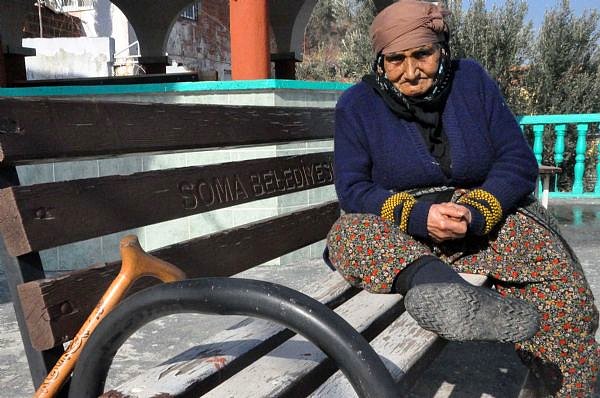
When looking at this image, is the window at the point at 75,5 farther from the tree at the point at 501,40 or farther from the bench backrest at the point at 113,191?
the bench backrest at the point at 113,191

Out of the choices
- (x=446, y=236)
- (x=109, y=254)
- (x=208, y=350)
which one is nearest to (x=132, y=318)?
(x=208, y=350)

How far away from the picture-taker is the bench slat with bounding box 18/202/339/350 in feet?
3.98

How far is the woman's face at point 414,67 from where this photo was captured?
177cm

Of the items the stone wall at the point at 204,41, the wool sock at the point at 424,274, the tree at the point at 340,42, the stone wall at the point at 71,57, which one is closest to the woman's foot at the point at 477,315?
the wool sock at the point at 424,274

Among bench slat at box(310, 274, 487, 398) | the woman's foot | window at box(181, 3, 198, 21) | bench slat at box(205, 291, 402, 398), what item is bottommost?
bench slat at box(310, 274, 487, 398)

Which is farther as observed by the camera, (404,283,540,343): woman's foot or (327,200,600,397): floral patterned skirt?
(327,200,600,397): floral patterned skirt

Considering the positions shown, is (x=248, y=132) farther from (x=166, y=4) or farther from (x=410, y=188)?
(x=166, y=4)

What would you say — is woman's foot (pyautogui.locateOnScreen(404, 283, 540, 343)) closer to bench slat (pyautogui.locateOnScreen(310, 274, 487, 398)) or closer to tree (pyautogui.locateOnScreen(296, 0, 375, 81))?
bench slat (pyautogui.locateOnScreen(310, 274, 487, 398))

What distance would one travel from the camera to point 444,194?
1863 millimetres

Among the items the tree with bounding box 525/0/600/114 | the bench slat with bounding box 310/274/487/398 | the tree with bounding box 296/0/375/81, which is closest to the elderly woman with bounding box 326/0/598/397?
the bench slat with bounding box 310/274/487/398

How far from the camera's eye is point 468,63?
197 centimetres

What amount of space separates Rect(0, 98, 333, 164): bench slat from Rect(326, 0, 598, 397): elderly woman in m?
0.38

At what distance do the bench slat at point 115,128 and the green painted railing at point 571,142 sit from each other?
4509 millimetres

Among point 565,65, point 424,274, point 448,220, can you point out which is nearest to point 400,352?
point 424,274
